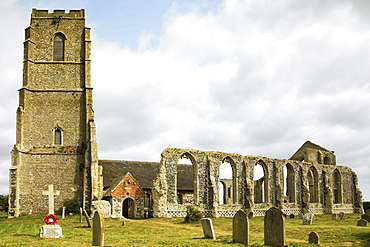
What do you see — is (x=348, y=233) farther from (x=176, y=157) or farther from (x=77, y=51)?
(x=77, y=51)

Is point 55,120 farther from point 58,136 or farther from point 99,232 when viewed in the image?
point 99,232

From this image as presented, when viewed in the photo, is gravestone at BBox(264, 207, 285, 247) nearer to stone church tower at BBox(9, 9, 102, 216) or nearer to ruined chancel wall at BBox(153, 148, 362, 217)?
ruined chancel wall at BBox(153, 148, 362, 217)

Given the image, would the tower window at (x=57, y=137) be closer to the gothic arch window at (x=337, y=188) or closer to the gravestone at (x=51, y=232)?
the gravestone at (x=51, y=232)

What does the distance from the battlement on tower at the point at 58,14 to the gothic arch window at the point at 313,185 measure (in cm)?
2735

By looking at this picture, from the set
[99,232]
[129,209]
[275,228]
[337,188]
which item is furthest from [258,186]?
[99,232]

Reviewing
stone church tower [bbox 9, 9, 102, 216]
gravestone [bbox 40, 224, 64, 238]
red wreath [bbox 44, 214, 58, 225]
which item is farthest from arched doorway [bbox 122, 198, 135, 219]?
gravestone [bbox 40, 224, 64, 238]

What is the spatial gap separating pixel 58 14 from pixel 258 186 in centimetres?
2736

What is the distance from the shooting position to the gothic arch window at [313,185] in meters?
42.8

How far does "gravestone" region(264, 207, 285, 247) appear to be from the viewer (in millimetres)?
12805

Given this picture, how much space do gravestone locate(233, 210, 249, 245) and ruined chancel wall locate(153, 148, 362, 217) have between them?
16187 millimetres

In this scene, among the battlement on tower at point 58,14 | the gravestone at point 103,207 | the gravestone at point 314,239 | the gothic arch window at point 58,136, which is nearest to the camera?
the gravestone at point 314,239

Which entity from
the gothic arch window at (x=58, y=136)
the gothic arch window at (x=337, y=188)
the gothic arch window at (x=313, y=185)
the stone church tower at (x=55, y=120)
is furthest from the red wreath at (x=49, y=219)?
the gothic arch window at (x=337, y=188)

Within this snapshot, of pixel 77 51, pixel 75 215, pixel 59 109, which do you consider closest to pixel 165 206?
pixel 75 215

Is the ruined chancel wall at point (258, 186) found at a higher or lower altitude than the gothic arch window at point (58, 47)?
lower
